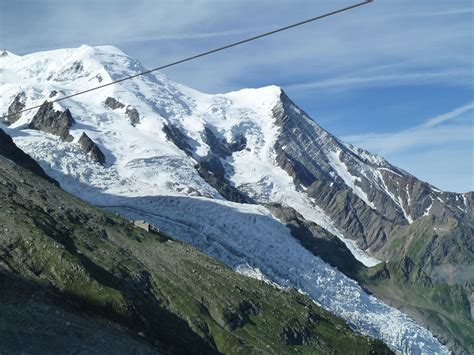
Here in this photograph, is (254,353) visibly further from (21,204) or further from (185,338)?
(21,204)

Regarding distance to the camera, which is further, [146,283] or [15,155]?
[15,155]

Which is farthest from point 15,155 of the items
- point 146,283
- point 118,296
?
point 118,296

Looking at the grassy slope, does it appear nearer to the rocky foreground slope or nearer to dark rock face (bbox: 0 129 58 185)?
the rocky foreground slope

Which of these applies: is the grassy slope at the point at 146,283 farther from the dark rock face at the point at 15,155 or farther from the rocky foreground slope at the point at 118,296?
the dark rock face at the point at 15,155

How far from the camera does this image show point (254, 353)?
4208 inches

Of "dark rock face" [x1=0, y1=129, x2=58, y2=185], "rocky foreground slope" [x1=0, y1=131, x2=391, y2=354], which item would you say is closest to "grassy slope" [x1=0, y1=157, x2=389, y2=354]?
"rocky foreground slope" [x1=0, y1=131, x2=391, y2=354]

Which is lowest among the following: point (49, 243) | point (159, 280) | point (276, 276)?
point (276, 276)

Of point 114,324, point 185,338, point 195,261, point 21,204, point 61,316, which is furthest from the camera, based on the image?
point 195,261

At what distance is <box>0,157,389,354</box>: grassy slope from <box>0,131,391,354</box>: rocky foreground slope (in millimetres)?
225

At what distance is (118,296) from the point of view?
8412 centimetres

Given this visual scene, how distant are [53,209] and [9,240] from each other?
29.4 metres

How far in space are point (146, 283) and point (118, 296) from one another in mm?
22149

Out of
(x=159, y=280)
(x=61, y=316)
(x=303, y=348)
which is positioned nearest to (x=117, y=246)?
(x=159, y=280)

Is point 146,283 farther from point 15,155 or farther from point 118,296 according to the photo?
point 15,155
